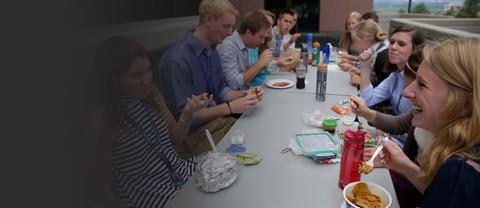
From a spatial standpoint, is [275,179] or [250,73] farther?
[250,73]

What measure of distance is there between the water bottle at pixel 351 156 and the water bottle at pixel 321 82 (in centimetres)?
84

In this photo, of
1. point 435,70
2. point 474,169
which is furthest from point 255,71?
point 474,169

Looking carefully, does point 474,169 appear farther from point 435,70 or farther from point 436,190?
point 435,70

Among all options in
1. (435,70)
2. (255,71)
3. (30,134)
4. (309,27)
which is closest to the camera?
(30,134)

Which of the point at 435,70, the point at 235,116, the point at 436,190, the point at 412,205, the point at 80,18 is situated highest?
the point at 80,18

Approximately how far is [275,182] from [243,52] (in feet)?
4.62

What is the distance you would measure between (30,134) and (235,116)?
1559 millimetres

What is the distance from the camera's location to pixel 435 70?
0.77 meters

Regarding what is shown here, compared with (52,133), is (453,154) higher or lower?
lower

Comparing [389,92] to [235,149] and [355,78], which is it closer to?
[355,78]

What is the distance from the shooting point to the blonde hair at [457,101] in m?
0.69

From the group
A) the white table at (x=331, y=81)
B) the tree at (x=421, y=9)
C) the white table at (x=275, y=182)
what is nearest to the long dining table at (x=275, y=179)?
the white table at (x=275, y=182)

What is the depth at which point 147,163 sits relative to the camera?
3.34ft

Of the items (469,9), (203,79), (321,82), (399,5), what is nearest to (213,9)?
(203,79)
